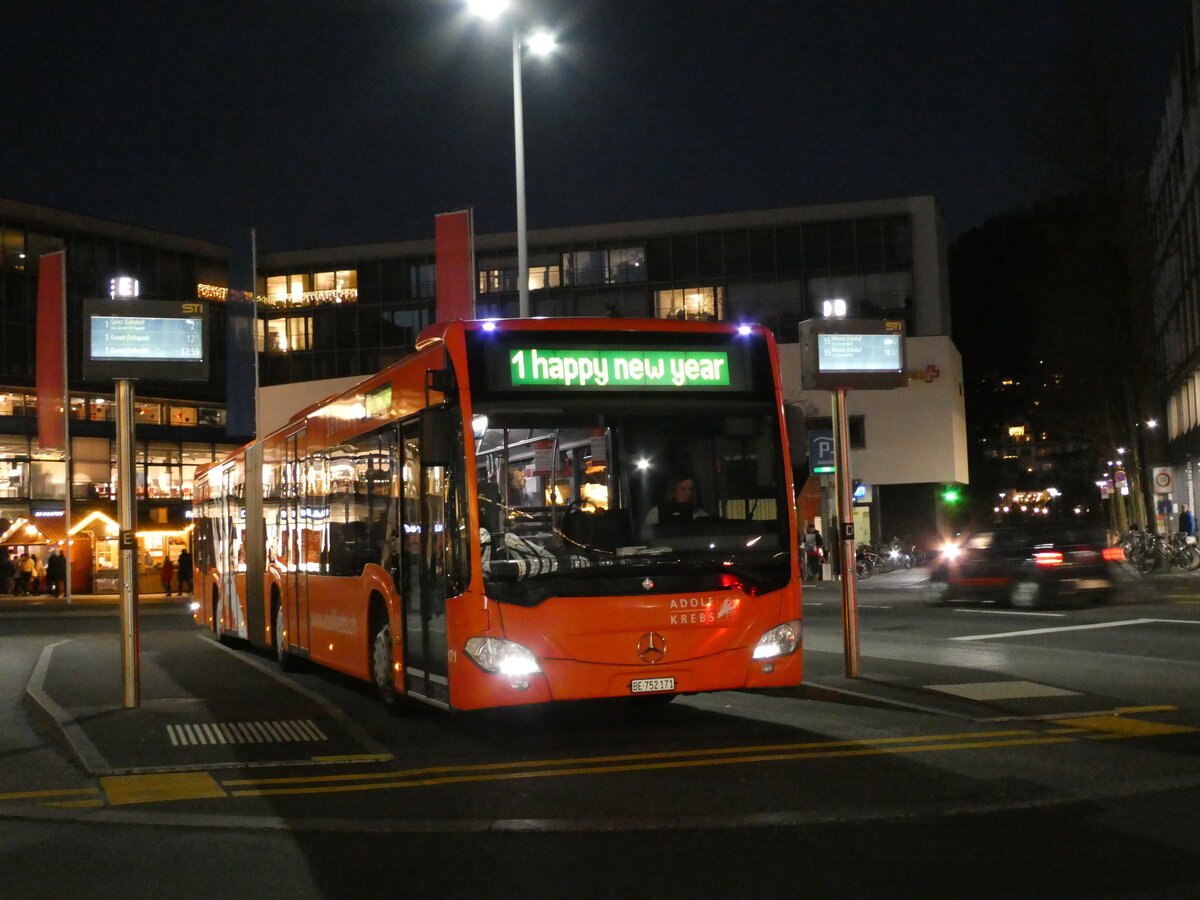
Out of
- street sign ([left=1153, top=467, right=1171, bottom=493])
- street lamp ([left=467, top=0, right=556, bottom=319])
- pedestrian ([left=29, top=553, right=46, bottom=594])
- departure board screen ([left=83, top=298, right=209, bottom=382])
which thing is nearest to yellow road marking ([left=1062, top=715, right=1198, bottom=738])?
departure board screen ([left=83, top=298, right=209, bottom=382])

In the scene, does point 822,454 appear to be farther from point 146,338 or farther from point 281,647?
point 146,338

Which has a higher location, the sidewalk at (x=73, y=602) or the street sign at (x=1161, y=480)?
the street sign at (x=1161, y=480)

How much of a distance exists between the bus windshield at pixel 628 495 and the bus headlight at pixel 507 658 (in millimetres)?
453

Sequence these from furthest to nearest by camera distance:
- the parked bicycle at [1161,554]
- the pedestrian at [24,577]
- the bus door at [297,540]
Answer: the pedestrian at [24,577], the parked bicycle at [1161,554], the bus door at [297,540]

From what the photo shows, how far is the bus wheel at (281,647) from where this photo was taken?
18188 millimetres

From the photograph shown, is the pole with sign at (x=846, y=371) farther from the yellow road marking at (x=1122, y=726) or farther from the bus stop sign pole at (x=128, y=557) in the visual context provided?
the bus stop sign pole at (x=128, y=557)

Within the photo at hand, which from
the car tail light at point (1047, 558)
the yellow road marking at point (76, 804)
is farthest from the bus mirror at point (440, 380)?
the car tail light at point (1047, 558)

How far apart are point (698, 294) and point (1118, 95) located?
28070 mm

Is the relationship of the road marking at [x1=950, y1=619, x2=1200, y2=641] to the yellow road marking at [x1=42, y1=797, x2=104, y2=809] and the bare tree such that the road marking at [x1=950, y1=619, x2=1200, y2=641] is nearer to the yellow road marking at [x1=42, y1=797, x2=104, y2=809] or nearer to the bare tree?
the yellow road marking at [x1=42, y1=797, x2=104, y2=809]

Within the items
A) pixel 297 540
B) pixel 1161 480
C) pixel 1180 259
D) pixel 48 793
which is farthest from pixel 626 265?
pixel 48 793

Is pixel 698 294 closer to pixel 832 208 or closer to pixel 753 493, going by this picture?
pixel 832 208

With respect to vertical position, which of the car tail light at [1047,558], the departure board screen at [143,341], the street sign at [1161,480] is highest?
the departure board screen at [143,341]

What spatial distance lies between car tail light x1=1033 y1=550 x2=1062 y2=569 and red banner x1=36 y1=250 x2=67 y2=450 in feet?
94.3

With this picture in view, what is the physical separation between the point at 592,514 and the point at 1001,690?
4835mm
